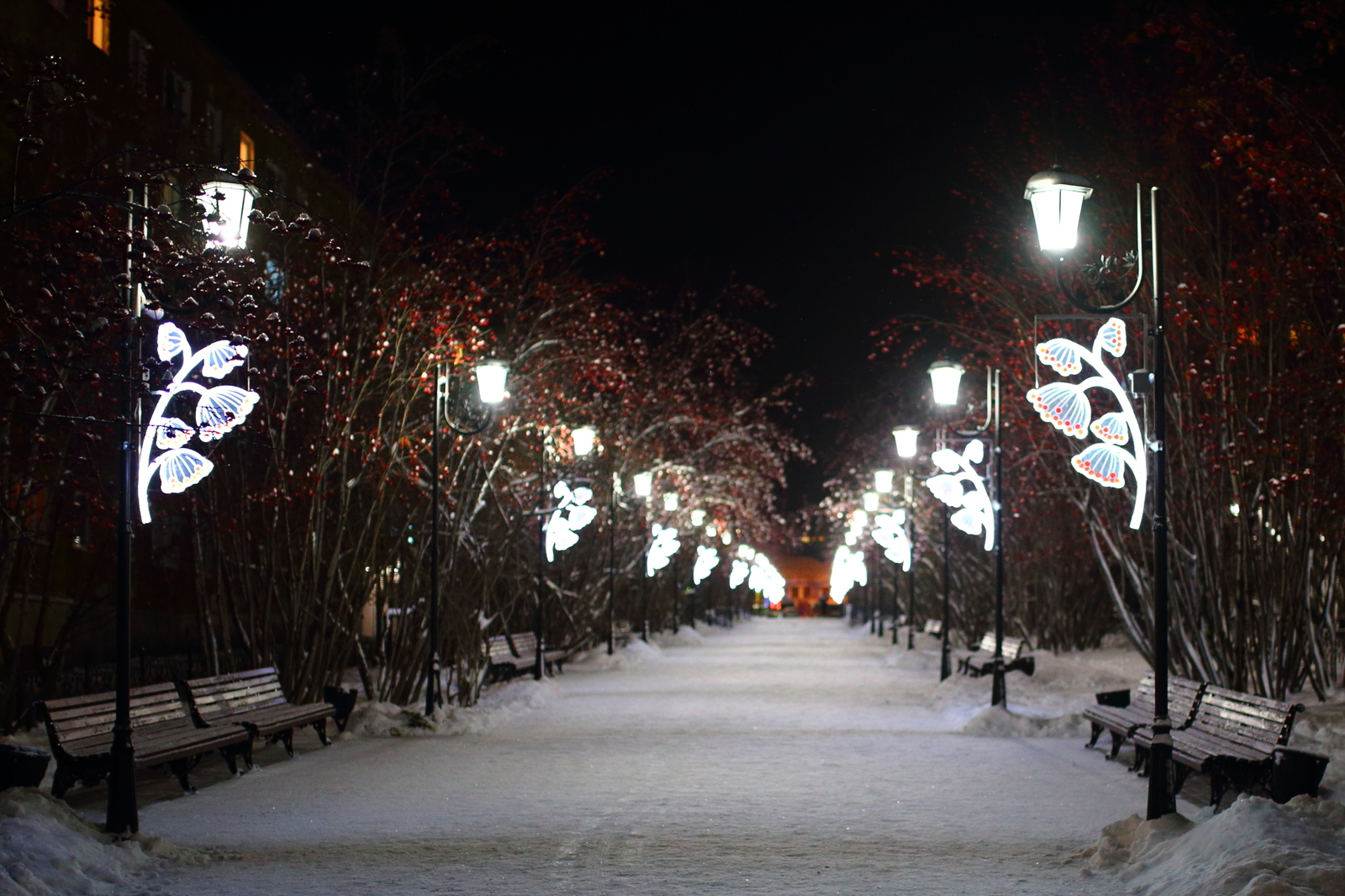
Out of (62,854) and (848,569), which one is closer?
(62,854)

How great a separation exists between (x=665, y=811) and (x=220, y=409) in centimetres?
477

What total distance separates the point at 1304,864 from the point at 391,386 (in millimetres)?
13572

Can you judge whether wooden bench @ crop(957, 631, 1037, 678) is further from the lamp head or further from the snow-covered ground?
the lamp head

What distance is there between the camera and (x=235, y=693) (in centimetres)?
1433

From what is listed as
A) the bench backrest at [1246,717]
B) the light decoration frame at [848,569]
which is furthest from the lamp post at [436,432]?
the light decoration frame at [848,569]

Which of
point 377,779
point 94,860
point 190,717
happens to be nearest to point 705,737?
point 377,779

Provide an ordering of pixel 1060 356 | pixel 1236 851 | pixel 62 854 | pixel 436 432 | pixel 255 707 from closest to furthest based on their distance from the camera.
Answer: pixel 1236 851 → pixel 62 854 → pixel 1060 356 → pixel 255 707 → pixel 436 432

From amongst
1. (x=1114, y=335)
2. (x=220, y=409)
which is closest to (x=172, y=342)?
(x=220, y=409)

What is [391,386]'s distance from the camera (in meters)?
18.4

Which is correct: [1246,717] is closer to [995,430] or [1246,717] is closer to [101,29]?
[995,430]

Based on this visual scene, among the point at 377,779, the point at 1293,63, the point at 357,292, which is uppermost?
the point at 1293,63

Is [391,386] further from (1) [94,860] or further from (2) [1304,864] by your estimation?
(2) [1304,864]

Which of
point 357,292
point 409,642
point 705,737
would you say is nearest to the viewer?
point 705,737

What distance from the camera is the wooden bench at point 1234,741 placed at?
10938 mm
